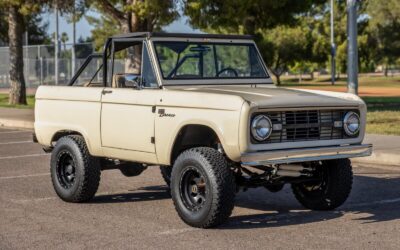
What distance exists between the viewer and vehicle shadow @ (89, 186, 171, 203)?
380 inches

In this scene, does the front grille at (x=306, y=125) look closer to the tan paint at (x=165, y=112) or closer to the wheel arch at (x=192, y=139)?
the tan paint at (x=165, y=112)

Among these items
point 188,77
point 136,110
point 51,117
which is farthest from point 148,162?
point 51,117

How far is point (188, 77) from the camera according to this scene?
902 cm

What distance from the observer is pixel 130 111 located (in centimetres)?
859

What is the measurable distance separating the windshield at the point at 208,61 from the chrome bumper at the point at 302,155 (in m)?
1.72

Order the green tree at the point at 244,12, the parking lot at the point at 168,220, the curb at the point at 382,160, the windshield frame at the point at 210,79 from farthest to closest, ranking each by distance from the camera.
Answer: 1. the green tree at the point at 244,12
2. the curb at the point at 382,160
3. the windshield frame at the point at 210,79
4. the parking lot at the point at 168,220

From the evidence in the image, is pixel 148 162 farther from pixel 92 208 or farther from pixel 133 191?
pixel 133 191

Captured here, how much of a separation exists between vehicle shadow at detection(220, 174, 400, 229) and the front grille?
0.88 metres

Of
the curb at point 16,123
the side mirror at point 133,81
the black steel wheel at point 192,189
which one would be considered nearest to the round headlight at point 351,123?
the black steel wheel at point 192,189

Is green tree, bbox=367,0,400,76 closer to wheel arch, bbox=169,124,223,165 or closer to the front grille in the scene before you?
the front grille

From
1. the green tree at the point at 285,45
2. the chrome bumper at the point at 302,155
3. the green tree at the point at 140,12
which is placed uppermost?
the green tree at the point at 285,45

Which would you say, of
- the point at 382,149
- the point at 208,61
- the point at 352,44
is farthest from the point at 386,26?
the point at 208,61

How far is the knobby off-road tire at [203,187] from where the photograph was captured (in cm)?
755

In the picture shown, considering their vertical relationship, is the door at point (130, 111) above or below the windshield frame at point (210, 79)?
below
